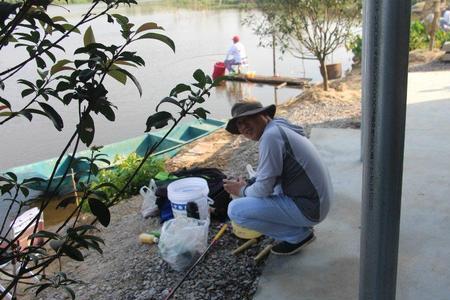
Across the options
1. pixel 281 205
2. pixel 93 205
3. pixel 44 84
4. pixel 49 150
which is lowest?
pixel 49 150

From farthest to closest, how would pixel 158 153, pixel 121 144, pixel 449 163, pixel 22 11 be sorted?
pixel 121 144 → pixel 158 153 → pixel 449 163 → pixel 22 11

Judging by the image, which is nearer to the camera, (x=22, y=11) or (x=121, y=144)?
(x=22, y=11)

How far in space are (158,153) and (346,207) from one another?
4354mm

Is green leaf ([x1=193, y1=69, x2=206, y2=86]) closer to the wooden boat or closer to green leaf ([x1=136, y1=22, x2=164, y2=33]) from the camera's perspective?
green leaf ([x1=136, y1=22, x2=164, y2=33])

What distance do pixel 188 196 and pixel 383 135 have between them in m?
2.27

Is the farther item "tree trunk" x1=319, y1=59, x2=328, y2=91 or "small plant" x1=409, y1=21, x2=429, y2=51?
"small plant" x1=409, y1=21, x2=429, y2=51

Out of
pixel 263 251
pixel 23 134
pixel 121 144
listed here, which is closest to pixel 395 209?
pixel 263 251

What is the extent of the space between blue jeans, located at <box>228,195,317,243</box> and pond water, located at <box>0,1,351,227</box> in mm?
4679

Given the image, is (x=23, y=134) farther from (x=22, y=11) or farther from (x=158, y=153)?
(x=22, y=11)

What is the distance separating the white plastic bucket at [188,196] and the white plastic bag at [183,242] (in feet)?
0.70

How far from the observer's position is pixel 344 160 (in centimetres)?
438

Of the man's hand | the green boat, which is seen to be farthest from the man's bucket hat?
the green boat

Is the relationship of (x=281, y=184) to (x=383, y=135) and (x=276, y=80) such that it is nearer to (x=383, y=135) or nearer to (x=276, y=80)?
(x=383, y=135)

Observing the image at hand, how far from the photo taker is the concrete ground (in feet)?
8.43
